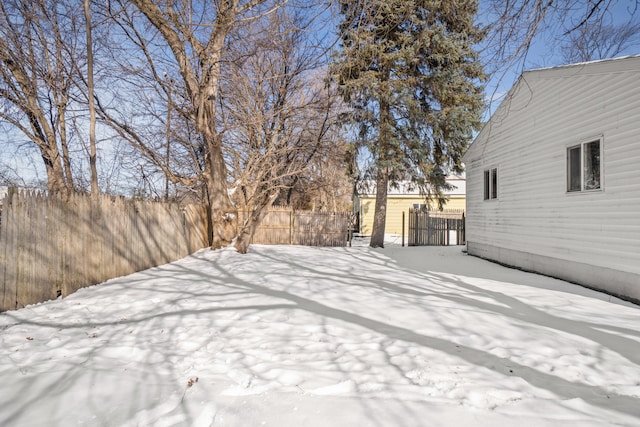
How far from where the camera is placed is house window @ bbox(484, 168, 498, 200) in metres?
10.7

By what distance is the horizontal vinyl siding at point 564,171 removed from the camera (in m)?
5.81

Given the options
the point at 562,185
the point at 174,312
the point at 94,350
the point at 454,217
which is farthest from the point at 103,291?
the point at 454,217

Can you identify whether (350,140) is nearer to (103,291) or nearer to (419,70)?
(419,70)

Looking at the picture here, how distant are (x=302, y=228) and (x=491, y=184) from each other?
25.4 ft

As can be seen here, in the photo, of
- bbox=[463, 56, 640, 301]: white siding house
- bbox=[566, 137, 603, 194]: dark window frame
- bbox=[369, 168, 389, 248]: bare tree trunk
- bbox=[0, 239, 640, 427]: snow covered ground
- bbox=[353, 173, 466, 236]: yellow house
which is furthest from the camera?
bbox=[353, 173, 466, 236]: yellow house

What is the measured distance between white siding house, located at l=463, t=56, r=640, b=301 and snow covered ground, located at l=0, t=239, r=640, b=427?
3.73ft

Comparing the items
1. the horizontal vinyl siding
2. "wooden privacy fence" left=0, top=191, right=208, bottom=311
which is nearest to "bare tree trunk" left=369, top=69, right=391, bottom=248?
the horizontal vinyl siding

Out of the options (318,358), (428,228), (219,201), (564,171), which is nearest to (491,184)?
(564,171)

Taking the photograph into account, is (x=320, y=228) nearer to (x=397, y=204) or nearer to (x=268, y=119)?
(x=268, y=119)

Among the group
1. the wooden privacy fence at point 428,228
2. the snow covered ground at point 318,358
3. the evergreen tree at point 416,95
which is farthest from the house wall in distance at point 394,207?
the snow covered ground at point 318,358

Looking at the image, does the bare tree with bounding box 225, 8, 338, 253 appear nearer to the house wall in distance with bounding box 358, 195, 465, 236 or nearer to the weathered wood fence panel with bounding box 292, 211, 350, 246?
the weathered wood fence panel with bounding box 292, 211, 350, 246

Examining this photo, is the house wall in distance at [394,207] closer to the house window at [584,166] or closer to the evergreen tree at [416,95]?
the evergreen tree at [416,95]

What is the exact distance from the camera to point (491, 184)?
10891 millimetres

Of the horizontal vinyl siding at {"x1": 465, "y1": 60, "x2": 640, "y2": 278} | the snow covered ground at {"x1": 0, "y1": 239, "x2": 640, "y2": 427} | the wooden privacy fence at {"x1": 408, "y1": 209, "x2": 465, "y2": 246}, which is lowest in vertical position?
the snow covered ground at {"x1": 0, "y1": 239, "x2": 640, "y2": 427}
